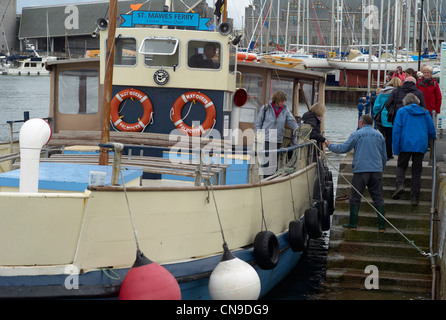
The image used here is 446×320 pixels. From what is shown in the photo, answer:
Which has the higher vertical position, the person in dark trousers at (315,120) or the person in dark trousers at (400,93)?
the person in dark trousers at (400,93)

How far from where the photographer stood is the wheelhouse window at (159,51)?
34.4ft

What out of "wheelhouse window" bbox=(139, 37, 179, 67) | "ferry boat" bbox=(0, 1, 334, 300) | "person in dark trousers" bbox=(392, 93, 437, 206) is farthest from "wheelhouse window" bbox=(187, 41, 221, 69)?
"person in dark trousers" bbox=(392, 93, 437, 206)

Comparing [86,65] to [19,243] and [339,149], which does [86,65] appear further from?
[19,243]

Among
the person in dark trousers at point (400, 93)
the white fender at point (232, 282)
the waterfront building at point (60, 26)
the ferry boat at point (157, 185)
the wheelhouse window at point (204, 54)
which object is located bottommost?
the white fender at point (232, 282)

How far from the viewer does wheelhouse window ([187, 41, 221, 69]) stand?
416 inches

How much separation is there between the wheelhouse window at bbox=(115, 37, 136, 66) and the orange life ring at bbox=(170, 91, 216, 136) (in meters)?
0.96

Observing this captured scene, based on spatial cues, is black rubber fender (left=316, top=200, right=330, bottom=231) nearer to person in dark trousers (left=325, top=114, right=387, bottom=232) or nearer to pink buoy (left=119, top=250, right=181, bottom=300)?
person in dark trousers (left=325, top=114, right=387, bottom=232)

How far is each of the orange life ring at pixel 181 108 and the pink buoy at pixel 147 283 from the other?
4.20m

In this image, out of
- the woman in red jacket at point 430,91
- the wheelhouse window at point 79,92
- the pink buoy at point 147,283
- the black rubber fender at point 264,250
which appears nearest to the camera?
the pink buoy at point 147,283

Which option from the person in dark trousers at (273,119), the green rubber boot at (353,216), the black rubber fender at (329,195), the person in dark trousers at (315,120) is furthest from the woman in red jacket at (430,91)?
the green rubber boot at (353,216)

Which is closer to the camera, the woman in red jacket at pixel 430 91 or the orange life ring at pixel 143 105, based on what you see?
the orange life ring at pixel 143 105

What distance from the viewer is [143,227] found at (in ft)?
22.6

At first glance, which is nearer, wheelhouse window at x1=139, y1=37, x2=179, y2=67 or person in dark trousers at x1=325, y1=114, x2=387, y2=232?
person in dark trousers at x1=325, y1=114, x2=387, y2=232

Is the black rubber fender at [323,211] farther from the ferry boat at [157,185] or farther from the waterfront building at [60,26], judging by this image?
the waterfront building at [60,26]
